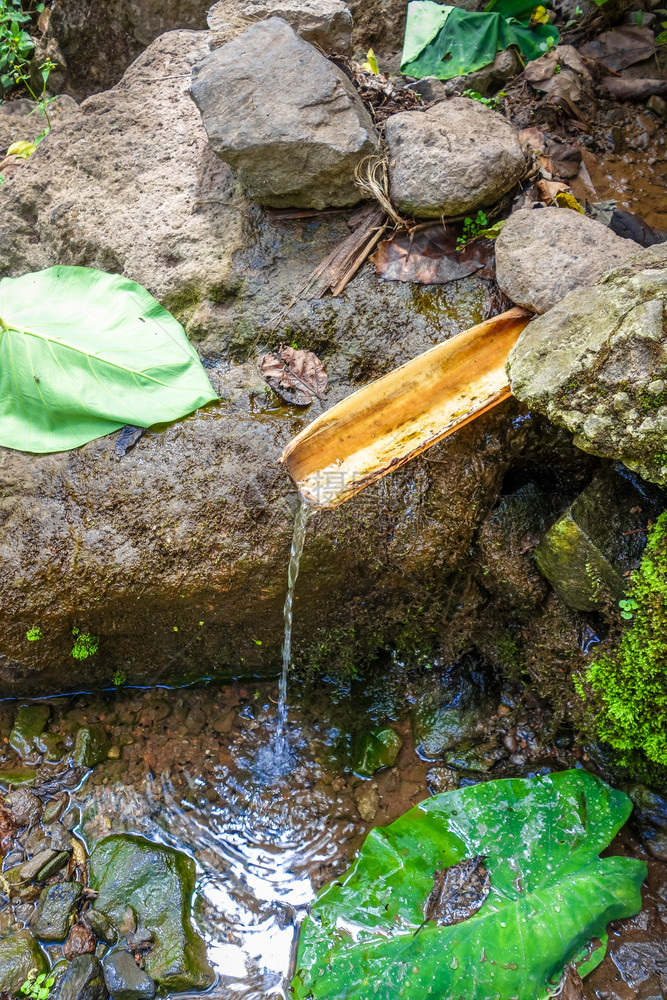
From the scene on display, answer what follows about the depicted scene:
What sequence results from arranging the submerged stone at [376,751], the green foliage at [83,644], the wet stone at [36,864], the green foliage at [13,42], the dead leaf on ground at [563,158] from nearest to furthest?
the wet stone at [36,864], the green foliage at [83,644], the submerged stone at [376,751], the dead leaf on ground at [563,158], the green foliage at [13,42]

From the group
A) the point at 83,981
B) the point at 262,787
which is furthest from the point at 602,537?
the point at 83,981

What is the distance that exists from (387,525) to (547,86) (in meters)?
2.60

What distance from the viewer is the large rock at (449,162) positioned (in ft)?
8.62

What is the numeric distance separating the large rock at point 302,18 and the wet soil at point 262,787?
9.79 feet

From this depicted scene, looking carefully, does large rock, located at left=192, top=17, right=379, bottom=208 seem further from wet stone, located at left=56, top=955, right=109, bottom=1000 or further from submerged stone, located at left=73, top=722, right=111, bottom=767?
wet stone, located at left=56, top=955, right=109, bottom=1000

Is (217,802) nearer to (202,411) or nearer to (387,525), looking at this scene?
(387,525)

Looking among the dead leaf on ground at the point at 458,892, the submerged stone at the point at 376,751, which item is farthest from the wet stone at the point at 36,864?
the dead leaf on ground at the point at 458,892

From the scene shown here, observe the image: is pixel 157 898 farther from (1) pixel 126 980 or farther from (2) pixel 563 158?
(2) pixel 563 158

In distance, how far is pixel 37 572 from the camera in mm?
2596

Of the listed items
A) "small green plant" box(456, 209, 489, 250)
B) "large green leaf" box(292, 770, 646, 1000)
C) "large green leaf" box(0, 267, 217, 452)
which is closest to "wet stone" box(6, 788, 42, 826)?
"large green leaf" box(292, 770, 646, 1000)

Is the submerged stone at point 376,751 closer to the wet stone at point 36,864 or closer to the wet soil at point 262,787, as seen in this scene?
the wet soil at point 262,787

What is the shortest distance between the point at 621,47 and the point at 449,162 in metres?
1.82

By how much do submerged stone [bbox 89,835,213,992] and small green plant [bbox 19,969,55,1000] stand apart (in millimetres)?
263

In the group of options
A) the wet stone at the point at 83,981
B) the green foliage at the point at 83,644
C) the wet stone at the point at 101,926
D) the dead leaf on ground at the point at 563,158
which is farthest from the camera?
the dead leaf on ground at the point at 563,158
